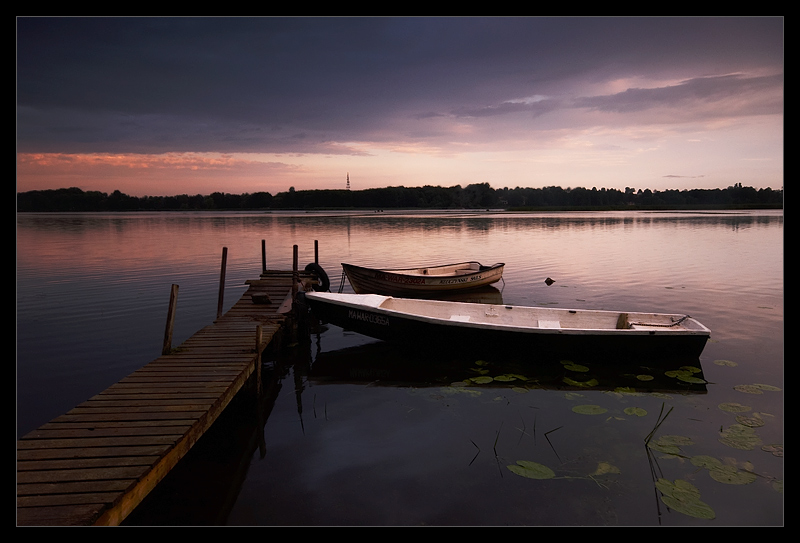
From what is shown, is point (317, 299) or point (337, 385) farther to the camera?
point (317, 299)

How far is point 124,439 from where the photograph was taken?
5.38 metres

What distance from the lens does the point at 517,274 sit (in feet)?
87.7

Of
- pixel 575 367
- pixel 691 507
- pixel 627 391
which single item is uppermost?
pixel 575 367

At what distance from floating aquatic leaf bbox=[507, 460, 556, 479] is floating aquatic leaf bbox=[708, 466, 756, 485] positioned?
229 centimetres

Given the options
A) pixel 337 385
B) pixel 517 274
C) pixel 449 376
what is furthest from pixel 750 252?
pixel 337 385

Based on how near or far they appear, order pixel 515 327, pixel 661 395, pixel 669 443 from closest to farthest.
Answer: pixel 669 443 → pixel 661 395 → pixel 515 327

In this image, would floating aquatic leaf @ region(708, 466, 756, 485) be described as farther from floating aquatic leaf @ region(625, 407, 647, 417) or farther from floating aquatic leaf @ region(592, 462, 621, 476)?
floating aquatic leaf @ region(625, 407, 647, 417)

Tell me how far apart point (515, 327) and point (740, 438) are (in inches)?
176

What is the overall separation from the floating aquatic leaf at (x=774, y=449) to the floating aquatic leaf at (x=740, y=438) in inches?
5.0

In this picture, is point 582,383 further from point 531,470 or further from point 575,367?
point 531,470

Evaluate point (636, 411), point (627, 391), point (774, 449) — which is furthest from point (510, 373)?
point (774, 449)

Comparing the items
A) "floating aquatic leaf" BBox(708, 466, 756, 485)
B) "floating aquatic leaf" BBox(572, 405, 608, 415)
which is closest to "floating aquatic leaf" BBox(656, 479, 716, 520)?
"floating aquatic leaf" BBox(708, 466, 756, 485)
